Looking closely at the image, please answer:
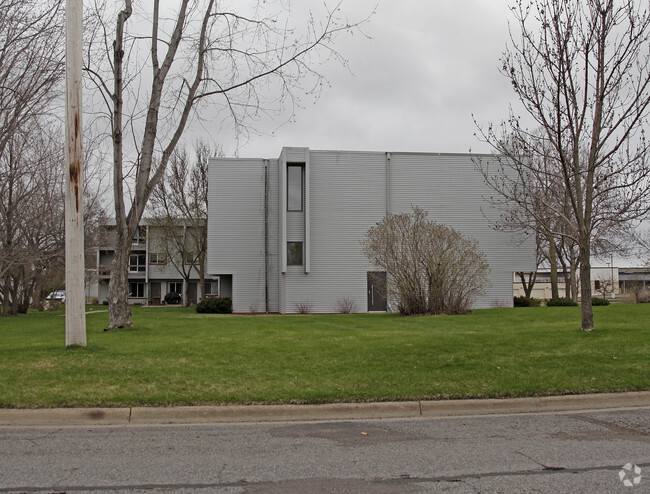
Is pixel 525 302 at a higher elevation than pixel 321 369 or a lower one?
lower

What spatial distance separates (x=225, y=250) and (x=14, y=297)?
509 inches

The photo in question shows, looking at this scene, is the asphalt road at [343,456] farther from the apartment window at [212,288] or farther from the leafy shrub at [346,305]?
the apartment window at [212,288]

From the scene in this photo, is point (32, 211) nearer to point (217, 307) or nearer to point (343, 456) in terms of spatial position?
point (217, 307)

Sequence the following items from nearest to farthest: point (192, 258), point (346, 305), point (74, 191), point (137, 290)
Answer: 1. point (74, 191)
2. point (346, 305)
3. point (192, 258)
4. point (137, 290)

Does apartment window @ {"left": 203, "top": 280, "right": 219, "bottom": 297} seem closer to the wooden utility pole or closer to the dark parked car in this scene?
the dark parked car

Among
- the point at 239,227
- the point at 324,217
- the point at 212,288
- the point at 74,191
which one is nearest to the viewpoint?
the point at 74,191

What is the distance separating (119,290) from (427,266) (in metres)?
11.2

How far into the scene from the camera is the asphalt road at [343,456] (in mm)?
4926

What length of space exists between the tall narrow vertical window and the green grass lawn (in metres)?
21.6

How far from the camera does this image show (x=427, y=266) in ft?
72.9

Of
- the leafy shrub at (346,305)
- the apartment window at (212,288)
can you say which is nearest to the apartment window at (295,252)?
the leafy shrub at (346,305)

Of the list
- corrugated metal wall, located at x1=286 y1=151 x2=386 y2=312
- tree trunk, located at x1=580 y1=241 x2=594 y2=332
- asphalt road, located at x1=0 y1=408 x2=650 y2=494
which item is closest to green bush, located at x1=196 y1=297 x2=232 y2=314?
corrugated metal wall, located at x1=286 y1=151 x2=386 y2=312

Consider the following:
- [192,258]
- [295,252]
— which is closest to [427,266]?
[295,252]

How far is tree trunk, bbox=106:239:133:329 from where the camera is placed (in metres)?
16.0
